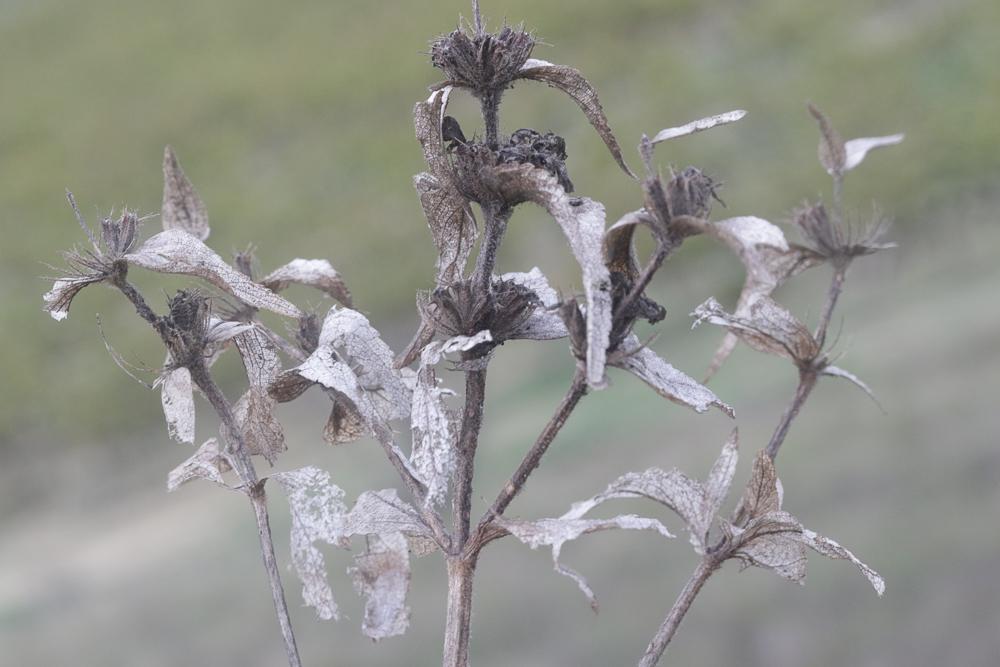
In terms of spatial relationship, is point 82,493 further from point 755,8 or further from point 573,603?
point 755,8

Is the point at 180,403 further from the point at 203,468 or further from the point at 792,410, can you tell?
the point at 792,410

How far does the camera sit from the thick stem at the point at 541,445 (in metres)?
0.36

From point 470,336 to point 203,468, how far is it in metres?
0.15

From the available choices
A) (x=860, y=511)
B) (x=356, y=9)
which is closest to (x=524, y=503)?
(x=860, y=511)

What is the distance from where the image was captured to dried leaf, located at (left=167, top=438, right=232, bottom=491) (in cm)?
46

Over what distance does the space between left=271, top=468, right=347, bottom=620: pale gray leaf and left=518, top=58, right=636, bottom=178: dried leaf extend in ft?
Answer: 0.58

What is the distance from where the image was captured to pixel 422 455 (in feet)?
1.26

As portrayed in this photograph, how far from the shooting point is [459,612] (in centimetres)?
41

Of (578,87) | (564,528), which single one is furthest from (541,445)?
(578,87)

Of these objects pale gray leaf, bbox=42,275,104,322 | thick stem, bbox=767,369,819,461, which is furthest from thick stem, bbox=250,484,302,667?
thick stem, bbox=767,369,819,461

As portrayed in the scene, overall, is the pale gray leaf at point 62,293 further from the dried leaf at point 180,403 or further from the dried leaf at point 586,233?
the dried leaf at point 586,233

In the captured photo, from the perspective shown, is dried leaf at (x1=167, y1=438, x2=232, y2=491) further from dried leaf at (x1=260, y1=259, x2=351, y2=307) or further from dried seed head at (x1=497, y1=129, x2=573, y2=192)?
dried seed head at (x1=497, y1=129, x2=573, y2=192)

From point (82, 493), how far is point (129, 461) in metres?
0.09

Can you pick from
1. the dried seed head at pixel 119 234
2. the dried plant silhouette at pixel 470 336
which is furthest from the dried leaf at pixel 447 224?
the dried seed head at pixel 119 234
